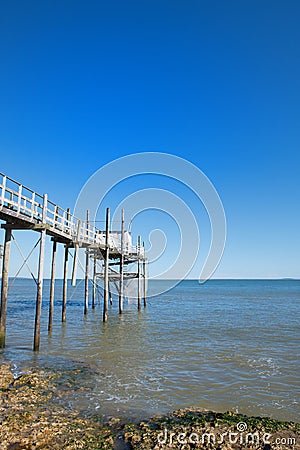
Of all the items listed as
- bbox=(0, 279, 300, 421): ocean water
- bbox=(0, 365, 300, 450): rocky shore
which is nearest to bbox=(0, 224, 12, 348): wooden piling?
bbox=(0, 279, 300, 421): ocean water

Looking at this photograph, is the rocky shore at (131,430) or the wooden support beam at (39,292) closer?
the rocky shore at (131,430)

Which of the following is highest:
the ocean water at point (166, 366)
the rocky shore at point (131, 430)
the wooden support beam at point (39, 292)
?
the wooden support beam at point (39, 292)

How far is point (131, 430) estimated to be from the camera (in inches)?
231

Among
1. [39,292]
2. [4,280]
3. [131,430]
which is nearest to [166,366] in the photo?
[39,292]

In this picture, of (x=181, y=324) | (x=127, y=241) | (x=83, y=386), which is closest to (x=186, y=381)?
(x=83, y=386)

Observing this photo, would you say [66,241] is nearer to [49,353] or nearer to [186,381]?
→ [49,353]

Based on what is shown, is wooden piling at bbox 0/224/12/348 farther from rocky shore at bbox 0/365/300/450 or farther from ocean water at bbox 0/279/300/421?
rocky shore at bbox 0/365/300/450

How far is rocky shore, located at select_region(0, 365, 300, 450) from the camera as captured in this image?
531cm

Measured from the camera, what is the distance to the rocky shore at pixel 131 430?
531 centimetres

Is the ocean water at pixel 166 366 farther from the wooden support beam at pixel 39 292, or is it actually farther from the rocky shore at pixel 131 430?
the rocky shore at pixel 131 430

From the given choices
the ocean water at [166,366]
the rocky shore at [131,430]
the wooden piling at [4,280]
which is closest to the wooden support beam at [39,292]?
the ocean water at [166,366]

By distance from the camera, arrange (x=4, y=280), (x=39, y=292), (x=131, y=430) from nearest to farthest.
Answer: (x=131, y=430) → (x=4, y=280) → (x=39, y=292)

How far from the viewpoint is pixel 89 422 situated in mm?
6242

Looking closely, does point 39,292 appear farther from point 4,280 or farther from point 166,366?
point 166,366
